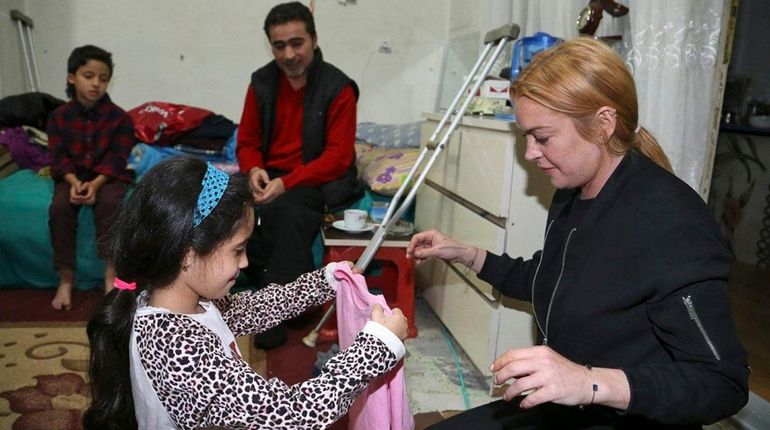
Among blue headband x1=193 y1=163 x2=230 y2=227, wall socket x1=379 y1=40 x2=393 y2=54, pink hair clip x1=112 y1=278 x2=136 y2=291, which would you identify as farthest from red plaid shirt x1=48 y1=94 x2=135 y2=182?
blue headband x1=193 y1=163 x2=230 y2=227

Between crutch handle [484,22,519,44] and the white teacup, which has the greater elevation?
crutch handle [484,22,519,44]

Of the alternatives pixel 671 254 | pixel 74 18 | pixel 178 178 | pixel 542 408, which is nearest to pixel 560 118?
pixel 671 254

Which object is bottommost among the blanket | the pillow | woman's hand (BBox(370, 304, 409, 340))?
the blanket

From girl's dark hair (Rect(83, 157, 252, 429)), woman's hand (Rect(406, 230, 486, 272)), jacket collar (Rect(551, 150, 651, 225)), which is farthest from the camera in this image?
woman's hand (Rect(406, 230, 486, 272))

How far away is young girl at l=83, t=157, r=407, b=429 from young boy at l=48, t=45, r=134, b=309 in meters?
1.58

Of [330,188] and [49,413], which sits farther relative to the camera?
[330,188]

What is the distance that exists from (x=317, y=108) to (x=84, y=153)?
3.42ft

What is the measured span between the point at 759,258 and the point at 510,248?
2.13m

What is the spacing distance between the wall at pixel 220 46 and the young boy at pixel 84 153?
814 mm

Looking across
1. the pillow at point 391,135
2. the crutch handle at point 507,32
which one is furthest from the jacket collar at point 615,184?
the pillow at point 391,135

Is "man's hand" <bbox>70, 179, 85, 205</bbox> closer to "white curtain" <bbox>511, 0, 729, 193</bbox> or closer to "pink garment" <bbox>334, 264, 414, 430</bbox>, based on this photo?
"pink garment" <bbox>334, 264, 414, 430</bbox>

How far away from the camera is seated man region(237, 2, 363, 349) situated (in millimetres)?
2203

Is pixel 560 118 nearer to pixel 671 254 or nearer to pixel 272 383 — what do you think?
pixel 671 254

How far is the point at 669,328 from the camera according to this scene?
Result: 0.84 meters
